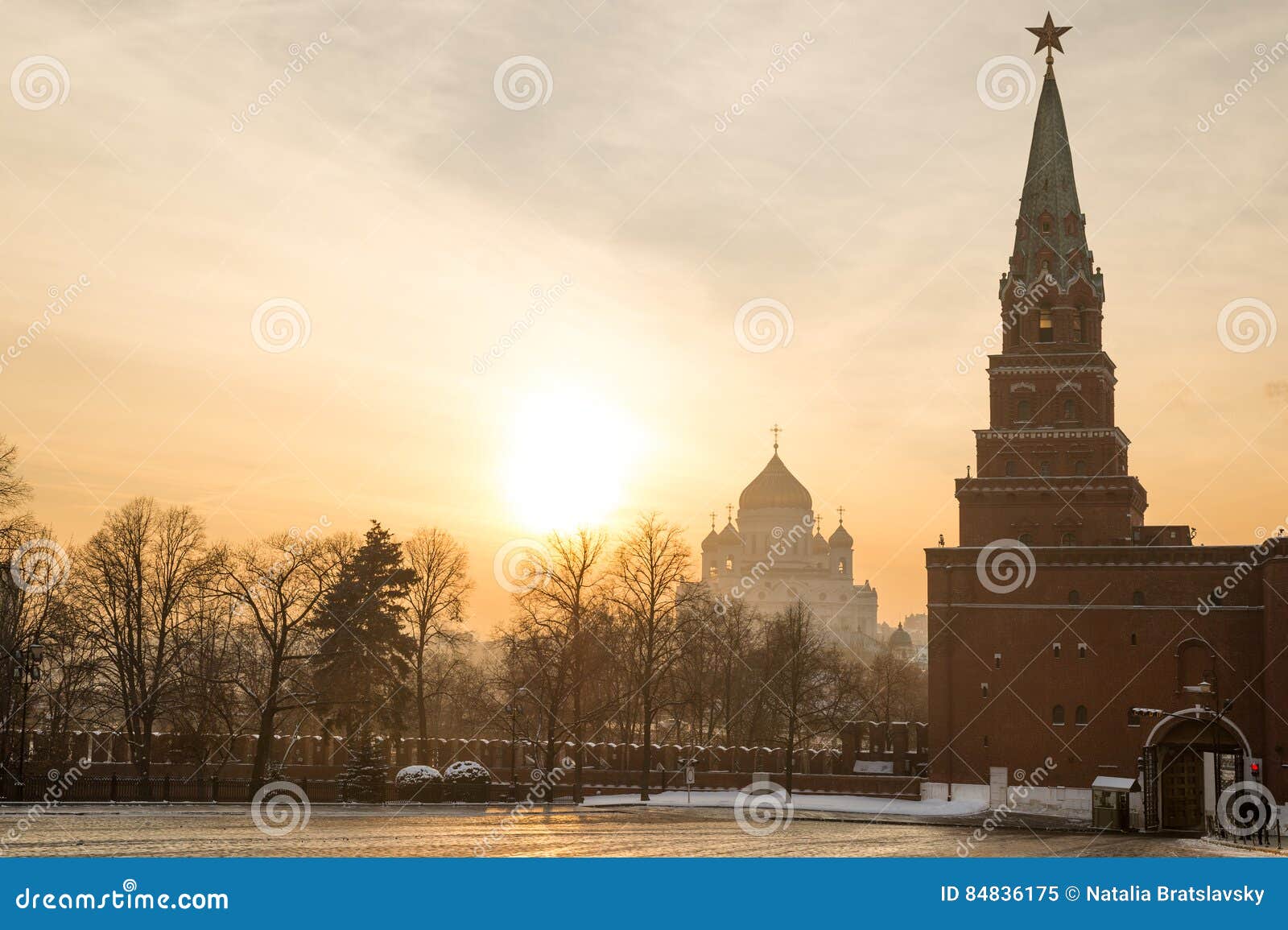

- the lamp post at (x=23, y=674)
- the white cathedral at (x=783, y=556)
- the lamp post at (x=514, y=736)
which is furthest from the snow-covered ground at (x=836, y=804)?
the white cathedral at (x=783, y=556)

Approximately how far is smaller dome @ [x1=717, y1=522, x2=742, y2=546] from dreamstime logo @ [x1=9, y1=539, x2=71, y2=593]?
124246 millimetres

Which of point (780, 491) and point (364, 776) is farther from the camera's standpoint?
point (780, 491)

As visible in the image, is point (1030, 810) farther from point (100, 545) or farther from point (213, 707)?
point (100, 545)

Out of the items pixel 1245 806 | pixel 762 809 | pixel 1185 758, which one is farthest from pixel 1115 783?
pixel 762 809

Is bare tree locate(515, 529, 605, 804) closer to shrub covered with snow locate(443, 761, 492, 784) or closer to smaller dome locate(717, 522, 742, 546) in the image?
shrub covered with snow locate(443, 761, 492, 784)

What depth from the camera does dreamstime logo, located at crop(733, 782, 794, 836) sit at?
1839 inches

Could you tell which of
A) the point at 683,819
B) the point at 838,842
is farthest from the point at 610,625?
the point at 838,842

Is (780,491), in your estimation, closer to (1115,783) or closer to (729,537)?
(729,537)

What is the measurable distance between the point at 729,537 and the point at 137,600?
420ft

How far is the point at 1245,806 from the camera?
185 feet

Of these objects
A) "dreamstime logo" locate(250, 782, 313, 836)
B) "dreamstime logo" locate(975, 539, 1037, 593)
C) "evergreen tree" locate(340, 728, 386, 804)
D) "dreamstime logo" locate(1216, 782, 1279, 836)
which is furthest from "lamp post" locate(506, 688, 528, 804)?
"dreamstime logo" locate(1216, 782, 1279, 836)

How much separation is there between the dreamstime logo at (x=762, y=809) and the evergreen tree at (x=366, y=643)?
13.8m

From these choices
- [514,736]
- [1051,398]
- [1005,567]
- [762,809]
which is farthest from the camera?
[1051,398]

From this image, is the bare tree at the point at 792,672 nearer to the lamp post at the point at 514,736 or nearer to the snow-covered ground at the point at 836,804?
the snow-covered ground at the point at 836,804
